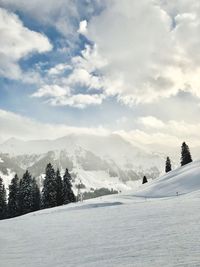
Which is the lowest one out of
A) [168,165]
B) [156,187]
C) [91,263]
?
[91,263]

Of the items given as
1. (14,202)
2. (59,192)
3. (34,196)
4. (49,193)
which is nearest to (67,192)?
(59,192)

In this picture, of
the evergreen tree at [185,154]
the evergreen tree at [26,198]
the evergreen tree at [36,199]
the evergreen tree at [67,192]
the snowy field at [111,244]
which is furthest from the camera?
the evergreen tree at [185,154]

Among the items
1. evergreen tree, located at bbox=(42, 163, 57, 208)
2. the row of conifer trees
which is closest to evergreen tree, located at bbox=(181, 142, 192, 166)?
the row of conifer trees

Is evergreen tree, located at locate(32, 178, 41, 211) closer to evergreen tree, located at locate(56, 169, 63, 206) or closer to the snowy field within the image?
evergreen tree, located at locate(56, 169, 63, 206)

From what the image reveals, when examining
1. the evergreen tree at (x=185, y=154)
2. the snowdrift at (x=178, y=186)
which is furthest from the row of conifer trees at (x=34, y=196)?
the evergreen tree at (x=185, y=154)

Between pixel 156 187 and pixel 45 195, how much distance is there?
1084 inches

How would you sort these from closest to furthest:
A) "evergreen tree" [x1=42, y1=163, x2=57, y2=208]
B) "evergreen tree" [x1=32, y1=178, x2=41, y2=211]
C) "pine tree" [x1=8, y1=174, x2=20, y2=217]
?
"evergreen tree" [x1=42, y1=163, x2=57, y2=208], "pine tree" [x1=8, y1=174, x2=20, y2=217], "evergreen tree" [x1=32, y1=178, x2=41, y2=211]

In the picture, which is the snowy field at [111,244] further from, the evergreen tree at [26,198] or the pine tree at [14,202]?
the pine tree at [14,202]

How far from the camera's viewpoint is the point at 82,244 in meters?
20.1

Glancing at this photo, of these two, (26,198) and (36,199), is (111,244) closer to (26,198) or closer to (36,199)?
(26,198)

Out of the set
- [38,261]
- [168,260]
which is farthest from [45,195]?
[168,260]

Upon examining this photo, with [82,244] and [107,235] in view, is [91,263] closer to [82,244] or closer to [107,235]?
[82,244]

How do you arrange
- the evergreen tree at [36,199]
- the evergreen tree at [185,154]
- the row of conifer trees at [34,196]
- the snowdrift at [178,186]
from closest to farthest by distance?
the snowdrift at [178,186]
the row of conifer trees at [34,196]
the evergreen tree at [36,199]
the evergreen tree at [185,154]

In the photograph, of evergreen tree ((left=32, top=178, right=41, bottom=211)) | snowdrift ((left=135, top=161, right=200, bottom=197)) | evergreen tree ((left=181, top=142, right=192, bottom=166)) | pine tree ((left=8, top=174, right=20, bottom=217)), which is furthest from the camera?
evergreen tree ((left=181, top=142, right=192, bottom=166))
